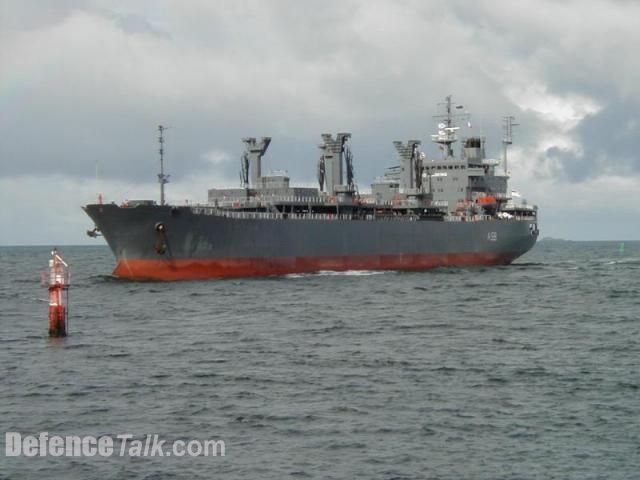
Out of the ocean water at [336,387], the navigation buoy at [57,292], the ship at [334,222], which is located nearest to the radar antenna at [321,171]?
the ship at [334,222]

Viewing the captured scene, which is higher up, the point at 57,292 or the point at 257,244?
the point at 257,244

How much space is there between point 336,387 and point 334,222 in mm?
40549

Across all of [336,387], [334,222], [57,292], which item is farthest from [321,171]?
[336,387]

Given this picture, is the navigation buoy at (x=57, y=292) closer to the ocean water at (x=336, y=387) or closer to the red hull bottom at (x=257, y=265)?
the ocean water at (x=336, y=387)

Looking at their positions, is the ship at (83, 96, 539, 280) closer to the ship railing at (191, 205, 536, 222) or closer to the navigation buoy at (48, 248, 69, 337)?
the ship railing at (191, 205, 536, 222)

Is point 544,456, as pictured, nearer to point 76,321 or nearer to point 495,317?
point 495,317

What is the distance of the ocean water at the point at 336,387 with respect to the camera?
62.7ft

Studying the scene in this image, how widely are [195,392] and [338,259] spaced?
42094 millimetres

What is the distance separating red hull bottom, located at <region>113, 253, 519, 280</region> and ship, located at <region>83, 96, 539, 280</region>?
0.24 feet

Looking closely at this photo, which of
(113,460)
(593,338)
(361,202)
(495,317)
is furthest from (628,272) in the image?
(113,460)

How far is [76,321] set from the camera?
39969 millimetres

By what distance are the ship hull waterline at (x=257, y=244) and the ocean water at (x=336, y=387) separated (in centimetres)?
971

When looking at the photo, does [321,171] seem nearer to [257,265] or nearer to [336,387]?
[257,265]

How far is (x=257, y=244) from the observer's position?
2371 inches
